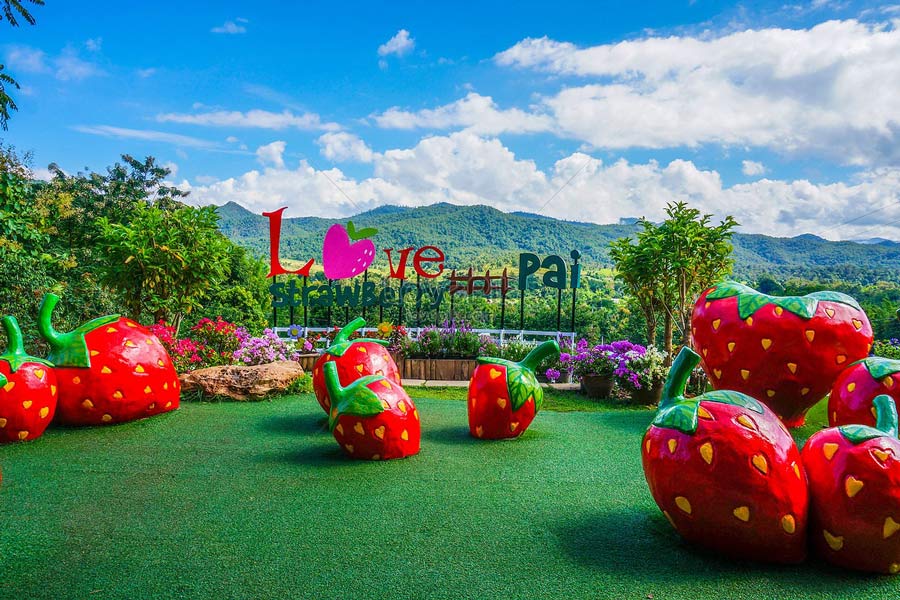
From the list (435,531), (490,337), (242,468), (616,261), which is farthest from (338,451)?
(616,261)

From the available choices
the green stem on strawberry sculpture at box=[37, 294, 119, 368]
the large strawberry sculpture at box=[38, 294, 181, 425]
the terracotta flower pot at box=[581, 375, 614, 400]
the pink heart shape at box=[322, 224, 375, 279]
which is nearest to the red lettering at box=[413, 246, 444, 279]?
the pink heart shape at box=[322, 224, 375, 279]

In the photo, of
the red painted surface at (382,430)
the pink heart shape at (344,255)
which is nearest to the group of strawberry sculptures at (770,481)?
the red painted surface at (382,430)

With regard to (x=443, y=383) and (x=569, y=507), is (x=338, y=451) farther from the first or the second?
(x=443, y=383)

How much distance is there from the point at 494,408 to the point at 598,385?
380 centimetres

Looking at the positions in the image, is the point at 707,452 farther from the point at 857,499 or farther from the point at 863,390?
the point at 863,390

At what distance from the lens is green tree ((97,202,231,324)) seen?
9643mm

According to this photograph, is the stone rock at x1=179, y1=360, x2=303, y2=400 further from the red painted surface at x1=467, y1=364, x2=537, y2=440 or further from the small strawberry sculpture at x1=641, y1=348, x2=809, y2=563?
the small strawberry sculpture at x1=641, y1=348, x2=809, y2=563

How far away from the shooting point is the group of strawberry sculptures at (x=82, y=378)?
18.5 ft

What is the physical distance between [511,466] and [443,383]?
17.7 ft

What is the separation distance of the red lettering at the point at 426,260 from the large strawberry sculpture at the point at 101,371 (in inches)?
Answer: 301

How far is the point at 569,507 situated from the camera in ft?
13.5

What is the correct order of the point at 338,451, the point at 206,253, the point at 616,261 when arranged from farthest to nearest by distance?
the point at 616,261, the point at 206,253, the point at 338,451

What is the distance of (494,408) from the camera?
5852 mm

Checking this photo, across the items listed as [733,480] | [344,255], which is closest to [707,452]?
[733,480]
